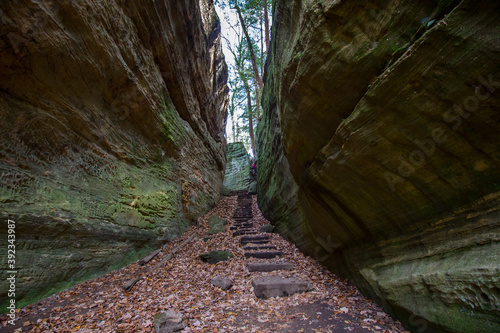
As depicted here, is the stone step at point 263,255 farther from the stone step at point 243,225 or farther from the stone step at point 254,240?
the stone step at point 243,225

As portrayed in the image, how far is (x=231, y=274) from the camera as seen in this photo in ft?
18.7

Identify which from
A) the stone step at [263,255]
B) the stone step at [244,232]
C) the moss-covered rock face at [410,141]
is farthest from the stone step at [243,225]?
the moss-covered rock face at [410,141]

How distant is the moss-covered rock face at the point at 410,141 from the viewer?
7.76 ft

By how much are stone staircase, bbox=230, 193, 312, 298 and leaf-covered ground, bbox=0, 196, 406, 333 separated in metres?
0.17

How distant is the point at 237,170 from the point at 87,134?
59.5 ft

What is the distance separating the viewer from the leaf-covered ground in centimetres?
348

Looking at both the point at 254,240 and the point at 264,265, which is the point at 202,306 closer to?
the point at 264,265

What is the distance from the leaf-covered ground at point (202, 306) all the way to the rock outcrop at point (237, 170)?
14793mm

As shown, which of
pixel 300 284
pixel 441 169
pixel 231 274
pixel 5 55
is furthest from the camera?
pixel 231 274

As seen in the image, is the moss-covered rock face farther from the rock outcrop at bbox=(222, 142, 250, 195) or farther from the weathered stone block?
the rock outcrop at bbox=(222, 142, 250, 195)

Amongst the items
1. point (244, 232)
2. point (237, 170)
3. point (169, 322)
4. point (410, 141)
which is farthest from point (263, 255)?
point (237, 170)

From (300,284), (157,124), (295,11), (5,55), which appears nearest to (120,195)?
(157,124)

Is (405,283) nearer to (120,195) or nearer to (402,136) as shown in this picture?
(402,136)

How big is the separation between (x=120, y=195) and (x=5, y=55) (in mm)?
3673
